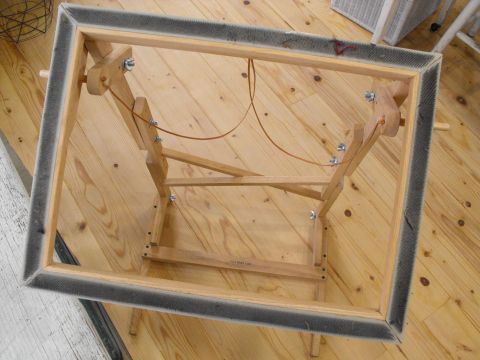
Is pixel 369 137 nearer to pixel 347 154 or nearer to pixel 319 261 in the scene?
pixel 347 154

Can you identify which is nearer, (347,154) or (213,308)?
Result: (213,308)

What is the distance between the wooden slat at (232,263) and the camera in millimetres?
1197

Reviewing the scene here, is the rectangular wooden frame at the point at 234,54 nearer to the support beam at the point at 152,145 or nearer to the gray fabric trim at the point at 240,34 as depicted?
the gray fabric trim at the point at 240,34

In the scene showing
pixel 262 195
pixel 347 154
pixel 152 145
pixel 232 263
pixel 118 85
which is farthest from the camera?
pixel 262 195

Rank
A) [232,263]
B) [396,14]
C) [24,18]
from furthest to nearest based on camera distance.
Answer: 1. [24,18]
2. [396,14]
3. [232,263]

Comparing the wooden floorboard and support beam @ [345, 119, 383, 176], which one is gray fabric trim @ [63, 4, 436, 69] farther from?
the wooden floorboard

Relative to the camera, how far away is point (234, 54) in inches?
25.1

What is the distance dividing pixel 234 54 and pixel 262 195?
2.65 feet

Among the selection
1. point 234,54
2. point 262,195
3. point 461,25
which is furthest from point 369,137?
point 461,25

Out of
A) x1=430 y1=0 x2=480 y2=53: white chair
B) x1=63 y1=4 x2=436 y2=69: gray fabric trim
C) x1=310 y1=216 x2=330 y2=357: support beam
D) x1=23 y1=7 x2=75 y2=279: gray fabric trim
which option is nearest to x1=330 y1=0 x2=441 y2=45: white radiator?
x1=430 y1=0 x2=480 y2=53: white chair

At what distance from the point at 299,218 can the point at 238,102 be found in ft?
1.75

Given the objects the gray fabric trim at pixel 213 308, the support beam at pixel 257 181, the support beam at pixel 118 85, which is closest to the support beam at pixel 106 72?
the support beam at pixel 118 85

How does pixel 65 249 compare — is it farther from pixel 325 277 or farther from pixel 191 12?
pixel 191 12

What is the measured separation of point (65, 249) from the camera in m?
1.27
